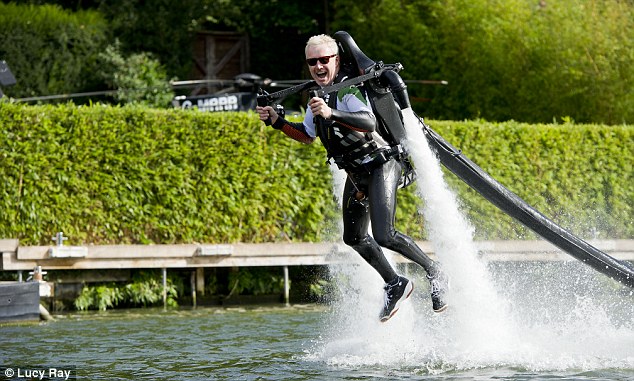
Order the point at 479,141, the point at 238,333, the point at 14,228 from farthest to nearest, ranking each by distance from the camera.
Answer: the point at 479,141
the point at 14,228
the point at 238,333

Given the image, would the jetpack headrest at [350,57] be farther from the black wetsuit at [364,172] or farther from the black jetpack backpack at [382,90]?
the black wetsuit at [364,172]

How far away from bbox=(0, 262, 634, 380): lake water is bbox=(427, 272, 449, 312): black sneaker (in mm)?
331

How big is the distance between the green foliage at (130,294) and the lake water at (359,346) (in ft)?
7.51

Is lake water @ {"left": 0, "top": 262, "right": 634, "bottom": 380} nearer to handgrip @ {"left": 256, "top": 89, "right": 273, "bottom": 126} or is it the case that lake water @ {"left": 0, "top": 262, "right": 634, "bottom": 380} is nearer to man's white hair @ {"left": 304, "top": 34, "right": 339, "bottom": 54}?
handgrip @ {"left": 256, "top": 89, "right": 273, "bottom": 126}

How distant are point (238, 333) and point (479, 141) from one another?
6.92 metres

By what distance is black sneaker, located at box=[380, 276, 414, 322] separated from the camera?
917 centimetres

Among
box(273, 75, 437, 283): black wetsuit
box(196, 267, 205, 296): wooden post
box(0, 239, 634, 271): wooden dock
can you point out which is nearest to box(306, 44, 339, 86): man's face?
box(273, 75, 437, 283): black wetsuit

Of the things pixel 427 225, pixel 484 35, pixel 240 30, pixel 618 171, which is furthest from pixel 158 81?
pixel 427 225

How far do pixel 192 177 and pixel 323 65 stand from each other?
7.61m

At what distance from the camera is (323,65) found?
9156mm

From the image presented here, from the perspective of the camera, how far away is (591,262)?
32.1 feet

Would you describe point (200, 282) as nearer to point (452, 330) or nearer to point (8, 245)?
point (8, 245)

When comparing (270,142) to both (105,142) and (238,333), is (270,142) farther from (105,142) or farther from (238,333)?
(238,333)

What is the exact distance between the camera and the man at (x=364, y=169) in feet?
29.8
